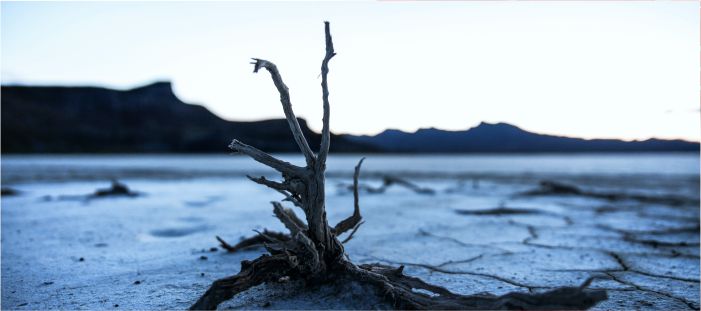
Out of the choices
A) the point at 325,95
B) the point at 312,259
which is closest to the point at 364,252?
the point at 312,259

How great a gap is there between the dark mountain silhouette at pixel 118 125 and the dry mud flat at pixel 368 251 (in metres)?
69.4

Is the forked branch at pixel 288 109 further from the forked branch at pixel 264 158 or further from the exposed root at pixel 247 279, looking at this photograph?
the exposed root at pixel 247 279

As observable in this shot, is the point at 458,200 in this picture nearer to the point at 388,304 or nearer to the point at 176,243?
the point at 176,243

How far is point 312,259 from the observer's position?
2.03 meters

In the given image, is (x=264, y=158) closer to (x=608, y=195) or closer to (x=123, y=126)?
(x=608, y=195)

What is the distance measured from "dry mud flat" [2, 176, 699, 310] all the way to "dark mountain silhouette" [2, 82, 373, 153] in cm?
6935

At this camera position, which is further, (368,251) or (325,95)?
(368,251)

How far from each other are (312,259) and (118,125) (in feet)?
353

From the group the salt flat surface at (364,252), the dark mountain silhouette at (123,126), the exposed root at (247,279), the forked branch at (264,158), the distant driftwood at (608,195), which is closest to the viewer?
the exposed root at (247,279)

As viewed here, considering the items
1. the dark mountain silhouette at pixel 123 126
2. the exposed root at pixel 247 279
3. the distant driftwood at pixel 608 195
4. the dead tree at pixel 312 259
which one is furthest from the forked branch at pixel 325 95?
the dark mountain silhouette at pixel 123 126

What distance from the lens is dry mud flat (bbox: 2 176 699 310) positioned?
2.26 meters

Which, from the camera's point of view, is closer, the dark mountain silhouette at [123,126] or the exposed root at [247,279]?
the exposed root at [247,279]

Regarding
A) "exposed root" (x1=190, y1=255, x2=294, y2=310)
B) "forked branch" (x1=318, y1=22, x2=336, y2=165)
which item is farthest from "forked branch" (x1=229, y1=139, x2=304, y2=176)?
"exposed root" (x1=190, y1=255, x2=294, y2=310)

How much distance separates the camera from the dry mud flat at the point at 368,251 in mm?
2260
